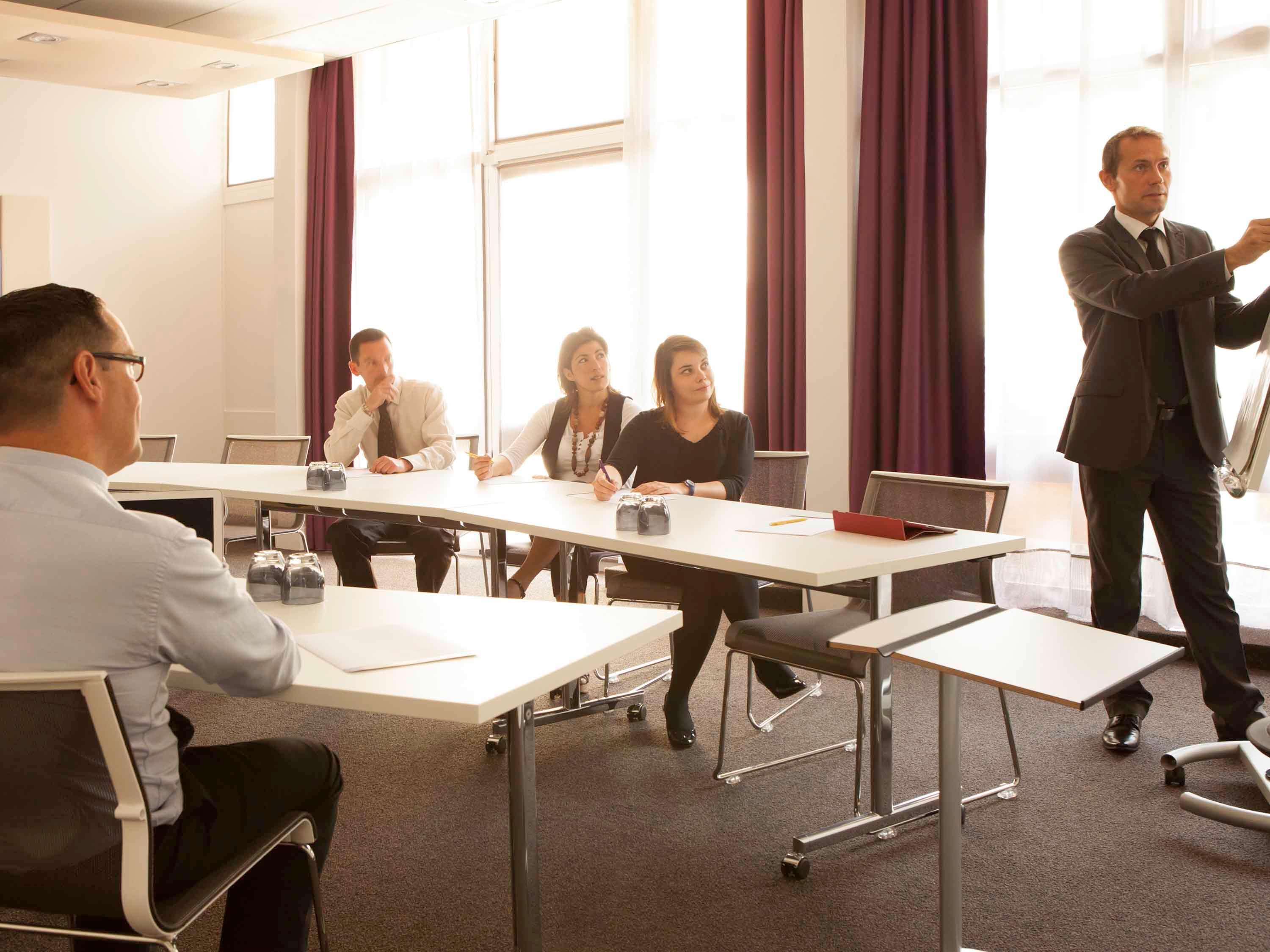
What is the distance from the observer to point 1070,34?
14.7 feet

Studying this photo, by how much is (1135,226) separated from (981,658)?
83.3 inches

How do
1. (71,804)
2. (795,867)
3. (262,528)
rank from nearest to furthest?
(71,804) → (795,867) → (262,528)

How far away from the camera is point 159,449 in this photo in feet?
18.3

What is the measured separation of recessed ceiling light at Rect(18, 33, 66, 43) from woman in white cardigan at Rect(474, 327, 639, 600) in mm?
3479

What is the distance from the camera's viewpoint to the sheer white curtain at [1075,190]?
4105mm

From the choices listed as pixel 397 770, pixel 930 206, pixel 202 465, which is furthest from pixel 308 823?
pixel 930 206

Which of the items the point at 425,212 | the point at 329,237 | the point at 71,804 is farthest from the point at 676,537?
the point at 329,237

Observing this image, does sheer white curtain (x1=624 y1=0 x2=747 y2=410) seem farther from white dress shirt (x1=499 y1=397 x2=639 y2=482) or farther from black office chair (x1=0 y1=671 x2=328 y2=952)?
black office chair (x1=0 y1=671 x2=328 y2=952)

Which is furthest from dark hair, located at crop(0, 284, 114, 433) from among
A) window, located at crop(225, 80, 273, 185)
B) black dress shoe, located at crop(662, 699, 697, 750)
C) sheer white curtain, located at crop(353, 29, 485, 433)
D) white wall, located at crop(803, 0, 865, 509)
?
window, located at crop(225, 80, 273, 185)

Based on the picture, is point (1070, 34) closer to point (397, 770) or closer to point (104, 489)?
point (397, 770)

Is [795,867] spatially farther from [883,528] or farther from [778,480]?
[778,480]

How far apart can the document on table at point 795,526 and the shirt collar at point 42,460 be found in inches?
69.4

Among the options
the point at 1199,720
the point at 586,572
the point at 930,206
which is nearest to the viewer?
the point at 1199,720

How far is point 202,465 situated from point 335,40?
2993 millimetres
